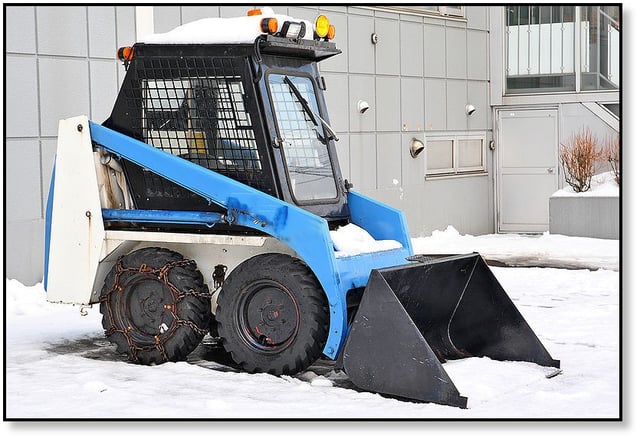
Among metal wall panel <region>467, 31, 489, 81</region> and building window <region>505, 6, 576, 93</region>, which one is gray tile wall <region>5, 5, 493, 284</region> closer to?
metal wall panel <region>467, 31, 489, 81</region>

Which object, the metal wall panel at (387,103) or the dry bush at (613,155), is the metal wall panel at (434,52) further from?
the dry bush at (613,155)

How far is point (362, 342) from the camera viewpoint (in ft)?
20.5

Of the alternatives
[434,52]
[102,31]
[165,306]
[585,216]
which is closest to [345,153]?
[434,52]

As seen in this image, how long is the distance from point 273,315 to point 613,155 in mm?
10393

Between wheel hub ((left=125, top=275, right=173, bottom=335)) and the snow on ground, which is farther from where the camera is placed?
wheel hub ((left=125, top=275, right=173, bottom=335))

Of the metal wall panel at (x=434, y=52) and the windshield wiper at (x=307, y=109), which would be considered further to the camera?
the metal wall panel at (x=434, y=52)

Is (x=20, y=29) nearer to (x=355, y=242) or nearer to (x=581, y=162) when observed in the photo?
(x=355, y=242)

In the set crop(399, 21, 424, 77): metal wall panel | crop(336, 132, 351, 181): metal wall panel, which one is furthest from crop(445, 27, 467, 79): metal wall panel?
crop(336, 132, 351, 181): metal wall panel

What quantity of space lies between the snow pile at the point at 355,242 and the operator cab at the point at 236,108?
7.5 inches

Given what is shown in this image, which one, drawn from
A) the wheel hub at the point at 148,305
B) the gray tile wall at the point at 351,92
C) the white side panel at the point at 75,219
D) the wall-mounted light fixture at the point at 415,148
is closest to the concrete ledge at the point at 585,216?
the gray tile wall at the point at 351,92

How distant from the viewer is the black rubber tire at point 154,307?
Result: 707 centimetres

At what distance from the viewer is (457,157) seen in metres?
16.6

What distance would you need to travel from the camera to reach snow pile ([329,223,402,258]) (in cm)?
684

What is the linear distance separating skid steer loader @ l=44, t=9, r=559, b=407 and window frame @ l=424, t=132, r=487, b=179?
839cm
